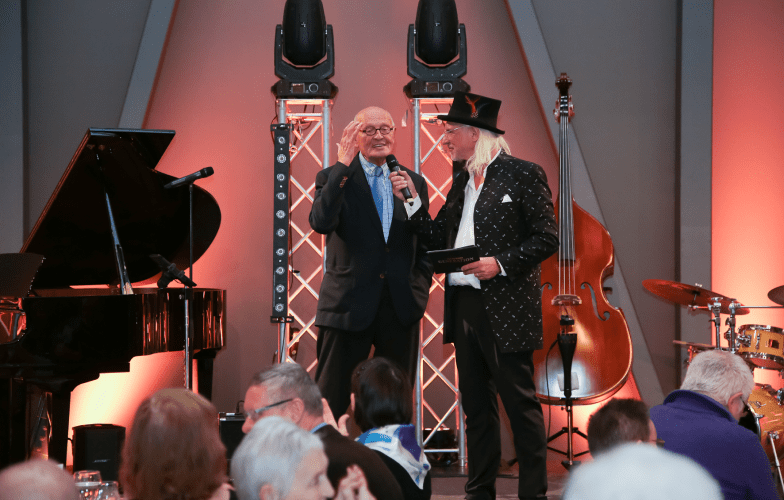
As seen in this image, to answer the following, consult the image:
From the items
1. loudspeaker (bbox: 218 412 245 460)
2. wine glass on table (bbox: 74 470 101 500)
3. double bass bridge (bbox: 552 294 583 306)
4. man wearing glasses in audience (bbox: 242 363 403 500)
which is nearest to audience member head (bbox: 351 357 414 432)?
man wearing glasses in audience (bbox: 242 363 403 500)

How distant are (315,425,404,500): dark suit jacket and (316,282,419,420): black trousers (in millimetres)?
1500

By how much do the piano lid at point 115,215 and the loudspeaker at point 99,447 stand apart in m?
0.96

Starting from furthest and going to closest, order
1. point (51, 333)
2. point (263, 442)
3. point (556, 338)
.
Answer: point (556, 338), point (51, 333), point (263, 442)

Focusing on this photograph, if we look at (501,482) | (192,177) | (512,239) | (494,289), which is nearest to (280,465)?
(494,289)

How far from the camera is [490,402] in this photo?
2.92 metres

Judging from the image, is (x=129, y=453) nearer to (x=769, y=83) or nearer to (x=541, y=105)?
(x=541, y=105)

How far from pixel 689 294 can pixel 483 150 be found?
5.41ft

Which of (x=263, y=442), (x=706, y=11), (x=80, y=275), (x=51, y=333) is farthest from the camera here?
(x=706, y=11)

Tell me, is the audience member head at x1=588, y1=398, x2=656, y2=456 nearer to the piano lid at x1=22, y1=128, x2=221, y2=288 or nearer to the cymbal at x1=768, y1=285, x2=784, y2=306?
the cymbal at x1=768, y1=285, x2=784, y2=306

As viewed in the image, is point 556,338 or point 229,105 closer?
point 556,338

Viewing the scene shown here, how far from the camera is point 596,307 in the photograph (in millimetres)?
3896

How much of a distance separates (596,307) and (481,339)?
1.24 meters

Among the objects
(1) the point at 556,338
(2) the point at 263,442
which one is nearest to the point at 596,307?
(1) the point at 556,338

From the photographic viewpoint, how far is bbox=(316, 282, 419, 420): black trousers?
10.5ft
